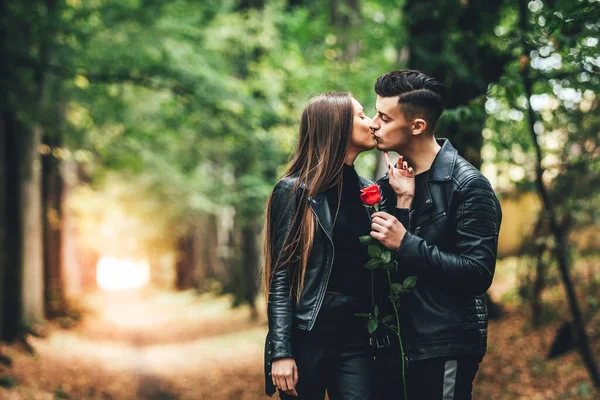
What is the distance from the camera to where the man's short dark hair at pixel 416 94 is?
117 inches

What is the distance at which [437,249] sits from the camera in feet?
8.96

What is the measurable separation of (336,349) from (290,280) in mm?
421

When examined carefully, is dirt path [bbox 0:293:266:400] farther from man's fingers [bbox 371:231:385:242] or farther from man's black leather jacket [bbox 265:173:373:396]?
man's fingers [bbox 371:231:385:242]

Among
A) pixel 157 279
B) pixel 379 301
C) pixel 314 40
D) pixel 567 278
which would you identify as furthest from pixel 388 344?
pixel 157 279

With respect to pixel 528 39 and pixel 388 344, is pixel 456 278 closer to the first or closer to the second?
pixel 388 344

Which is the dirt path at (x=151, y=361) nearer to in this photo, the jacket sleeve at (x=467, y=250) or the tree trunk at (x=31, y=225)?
the tree trunk at (x=31, y=225)

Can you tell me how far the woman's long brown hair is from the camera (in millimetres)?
3098

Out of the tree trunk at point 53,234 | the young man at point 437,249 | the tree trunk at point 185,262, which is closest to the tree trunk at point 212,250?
the tree trunk at point 185,262

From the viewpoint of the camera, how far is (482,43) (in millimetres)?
5477

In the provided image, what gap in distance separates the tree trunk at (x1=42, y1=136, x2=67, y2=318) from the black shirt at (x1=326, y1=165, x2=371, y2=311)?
14.3 metres

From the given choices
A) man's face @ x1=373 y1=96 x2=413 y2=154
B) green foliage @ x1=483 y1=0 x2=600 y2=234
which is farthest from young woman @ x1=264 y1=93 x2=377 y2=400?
green foliage @ x1=483 y1=0 x2=600 y2=234

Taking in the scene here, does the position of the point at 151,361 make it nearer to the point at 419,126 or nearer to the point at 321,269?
the point at 321,269

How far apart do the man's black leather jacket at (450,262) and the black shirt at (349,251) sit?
27cm

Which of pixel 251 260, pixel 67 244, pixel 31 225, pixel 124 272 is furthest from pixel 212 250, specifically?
pixel 124 272
